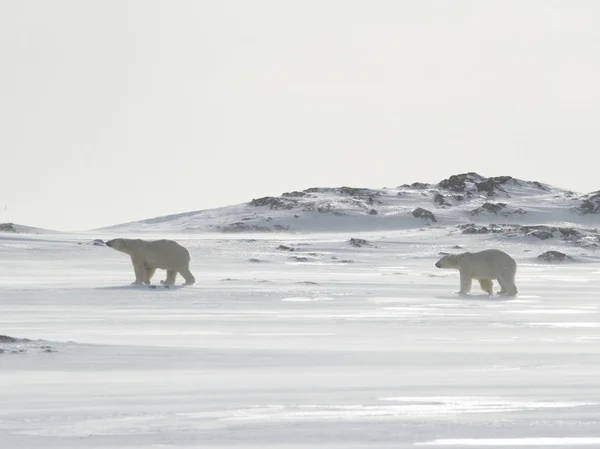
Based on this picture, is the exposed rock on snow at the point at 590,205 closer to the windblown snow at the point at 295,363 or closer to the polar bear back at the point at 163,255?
the windblown snow at the point at 295,363

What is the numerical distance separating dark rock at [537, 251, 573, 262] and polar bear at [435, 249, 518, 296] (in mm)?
17091

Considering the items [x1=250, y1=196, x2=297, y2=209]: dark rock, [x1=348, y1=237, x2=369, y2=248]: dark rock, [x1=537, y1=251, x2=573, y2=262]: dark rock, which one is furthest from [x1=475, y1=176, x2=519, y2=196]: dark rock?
[x1=537, y1=251, x2=573, y2=262]: dark rock

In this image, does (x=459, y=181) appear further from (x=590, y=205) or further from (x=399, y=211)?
(x=590, y=205)

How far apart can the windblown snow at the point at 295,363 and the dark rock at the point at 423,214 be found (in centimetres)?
3275

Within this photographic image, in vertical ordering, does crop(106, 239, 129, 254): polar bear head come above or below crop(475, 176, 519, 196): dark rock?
below

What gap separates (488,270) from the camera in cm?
2112

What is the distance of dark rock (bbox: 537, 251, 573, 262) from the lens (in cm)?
3797

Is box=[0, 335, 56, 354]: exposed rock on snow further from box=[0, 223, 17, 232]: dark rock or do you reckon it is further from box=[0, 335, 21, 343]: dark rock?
box=[0, 223, 17, 232]: dark rock

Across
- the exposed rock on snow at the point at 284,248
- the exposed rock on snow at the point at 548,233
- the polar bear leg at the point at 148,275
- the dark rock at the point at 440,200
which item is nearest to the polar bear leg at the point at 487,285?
the polar bear leg at the point at 148,275

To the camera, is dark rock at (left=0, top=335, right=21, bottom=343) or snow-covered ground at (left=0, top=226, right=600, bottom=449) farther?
dark rock at (left=0, top=335, right=21, bottom=343)

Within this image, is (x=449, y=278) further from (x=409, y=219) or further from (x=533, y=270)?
(x=409, y=219)

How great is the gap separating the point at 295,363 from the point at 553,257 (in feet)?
100

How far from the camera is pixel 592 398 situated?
23.1 feet

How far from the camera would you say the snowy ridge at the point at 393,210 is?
189ft
